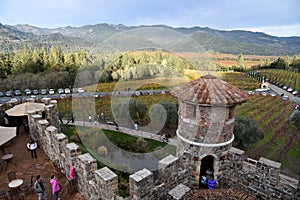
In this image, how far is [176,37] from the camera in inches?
549

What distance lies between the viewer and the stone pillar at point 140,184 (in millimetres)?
6579

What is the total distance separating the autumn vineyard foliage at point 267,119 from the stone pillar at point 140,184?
2048 centimetres

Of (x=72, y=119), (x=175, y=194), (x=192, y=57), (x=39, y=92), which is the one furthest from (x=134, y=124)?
(x=39, y=92)

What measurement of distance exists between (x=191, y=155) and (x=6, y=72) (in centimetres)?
6074

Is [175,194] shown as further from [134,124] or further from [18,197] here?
[134,124]

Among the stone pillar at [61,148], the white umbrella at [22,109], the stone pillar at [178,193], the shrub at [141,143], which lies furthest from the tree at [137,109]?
the stone pillar at [178,193]

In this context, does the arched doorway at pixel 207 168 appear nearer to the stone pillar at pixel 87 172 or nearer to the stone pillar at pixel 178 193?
the stone pillar at pixel 178 193

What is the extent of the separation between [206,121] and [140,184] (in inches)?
139

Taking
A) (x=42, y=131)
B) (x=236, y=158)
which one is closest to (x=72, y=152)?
(x=42, y=131)

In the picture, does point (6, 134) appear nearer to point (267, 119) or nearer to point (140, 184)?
point (140, 184)

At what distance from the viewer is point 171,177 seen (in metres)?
7.97

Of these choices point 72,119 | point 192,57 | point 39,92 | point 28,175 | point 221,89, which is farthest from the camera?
point 39,92

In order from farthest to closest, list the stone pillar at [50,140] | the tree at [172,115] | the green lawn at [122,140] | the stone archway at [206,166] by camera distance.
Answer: the tree at [172,115]
the green lawn at [122,140]
the stone pillar at [50,140]
the stone archway at [206,166]

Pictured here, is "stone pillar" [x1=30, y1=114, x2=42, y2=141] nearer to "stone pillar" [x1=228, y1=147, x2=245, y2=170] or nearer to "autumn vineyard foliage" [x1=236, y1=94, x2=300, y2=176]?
"stone pillar" [x1=228, y1=147, x2=245, y2=170]
